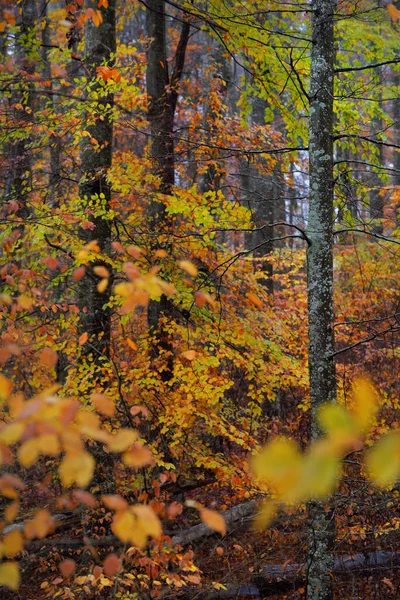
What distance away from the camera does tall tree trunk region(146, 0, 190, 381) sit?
8.09 meters

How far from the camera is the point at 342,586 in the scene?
6.23 m

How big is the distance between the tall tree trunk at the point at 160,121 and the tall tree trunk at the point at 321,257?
11.6 ft

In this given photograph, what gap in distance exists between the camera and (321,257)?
457 centimetres

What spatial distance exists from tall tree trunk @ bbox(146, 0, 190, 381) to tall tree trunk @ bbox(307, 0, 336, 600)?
3.55 meters

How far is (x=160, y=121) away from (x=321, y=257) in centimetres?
511

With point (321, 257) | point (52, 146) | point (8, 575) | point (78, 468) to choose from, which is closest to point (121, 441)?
point (78, 468)

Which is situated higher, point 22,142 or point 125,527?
point 22,142

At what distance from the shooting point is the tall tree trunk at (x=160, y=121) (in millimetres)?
8094

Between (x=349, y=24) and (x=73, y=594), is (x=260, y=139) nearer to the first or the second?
(x=349, y=24)

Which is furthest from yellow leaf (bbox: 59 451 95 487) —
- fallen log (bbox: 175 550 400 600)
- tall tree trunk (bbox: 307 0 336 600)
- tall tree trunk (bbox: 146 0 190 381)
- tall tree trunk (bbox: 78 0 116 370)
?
tall tree trunk (bbox: 146 0 190 381)

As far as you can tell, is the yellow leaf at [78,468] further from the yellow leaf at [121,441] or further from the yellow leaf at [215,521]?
the yellow leaf at [215,521]

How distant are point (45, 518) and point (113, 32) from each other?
7.75 m

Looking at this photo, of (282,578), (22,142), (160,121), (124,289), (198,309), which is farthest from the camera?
(22,142)

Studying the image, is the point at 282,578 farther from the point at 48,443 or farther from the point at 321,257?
the point at 48,443
